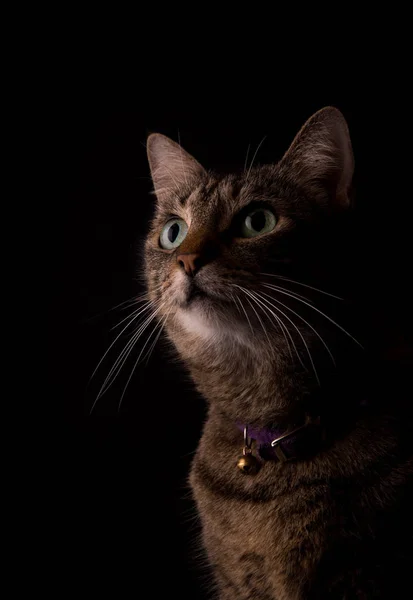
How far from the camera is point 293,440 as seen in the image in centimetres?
87

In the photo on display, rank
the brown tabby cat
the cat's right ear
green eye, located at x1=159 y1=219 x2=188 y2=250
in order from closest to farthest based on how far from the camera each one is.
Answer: the brown tabby cat, green eye, located at x1=159 y1=219 x2=188 y2=250, the cat's right ear

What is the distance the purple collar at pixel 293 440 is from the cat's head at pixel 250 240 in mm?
123

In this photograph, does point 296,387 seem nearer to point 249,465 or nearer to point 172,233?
point 249,465

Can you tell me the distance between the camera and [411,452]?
2.75 ft

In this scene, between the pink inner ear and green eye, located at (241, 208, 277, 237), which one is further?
the pink inner ear

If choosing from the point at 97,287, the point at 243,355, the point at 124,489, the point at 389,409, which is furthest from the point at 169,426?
the point at 389,409

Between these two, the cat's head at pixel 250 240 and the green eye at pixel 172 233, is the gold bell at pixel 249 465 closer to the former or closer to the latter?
the cat's head at pixel 250 240

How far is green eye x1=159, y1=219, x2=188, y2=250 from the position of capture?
105 cm

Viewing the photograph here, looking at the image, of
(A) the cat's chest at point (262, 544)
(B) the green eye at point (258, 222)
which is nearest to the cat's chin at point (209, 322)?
(B) the green eye at point (258, 222)

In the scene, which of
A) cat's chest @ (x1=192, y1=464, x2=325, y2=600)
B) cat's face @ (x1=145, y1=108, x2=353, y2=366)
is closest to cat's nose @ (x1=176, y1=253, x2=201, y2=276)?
cat's face @ (x1=145, y1=108, x2=353, y2=366)

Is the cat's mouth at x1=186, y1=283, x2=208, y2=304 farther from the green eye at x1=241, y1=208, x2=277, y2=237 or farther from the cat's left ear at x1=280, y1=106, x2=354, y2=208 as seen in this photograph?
the cat's left ear at x1=280, y1=106, x2=354, y2=208

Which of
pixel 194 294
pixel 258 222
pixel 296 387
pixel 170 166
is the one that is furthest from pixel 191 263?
pixel 170 166

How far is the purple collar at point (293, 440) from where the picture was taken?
86 centimetres

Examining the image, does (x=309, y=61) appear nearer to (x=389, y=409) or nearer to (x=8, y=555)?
(x=389, y=409)
